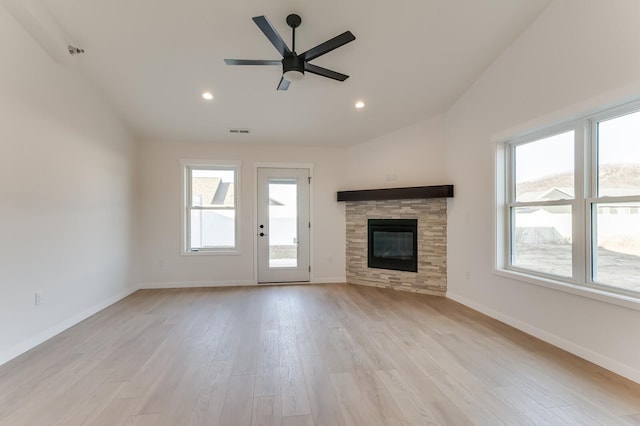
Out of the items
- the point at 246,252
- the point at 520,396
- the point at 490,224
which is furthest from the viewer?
the point at 246,252

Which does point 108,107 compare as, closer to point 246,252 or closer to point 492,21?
point 246,252

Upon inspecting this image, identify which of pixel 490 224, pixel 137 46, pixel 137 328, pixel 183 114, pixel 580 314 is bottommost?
pixel 137 328

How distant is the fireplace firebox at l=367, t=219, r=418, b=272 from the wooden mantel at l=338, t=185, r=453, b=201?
44 cm

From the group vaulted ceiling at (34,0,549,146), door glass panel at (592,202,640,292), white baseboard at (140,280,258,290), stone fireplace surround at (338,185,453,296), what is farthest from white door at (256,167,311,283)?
door glass panel at (592,202,640,292)

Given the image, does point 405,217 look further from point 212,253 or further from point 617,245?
point 212,253

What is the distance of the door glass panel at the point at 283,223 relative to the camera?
205 inches

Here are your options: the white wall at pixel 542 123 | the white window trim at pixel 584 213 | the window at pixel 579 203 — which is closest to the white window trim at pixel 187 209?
the white wall at pixel 542 123

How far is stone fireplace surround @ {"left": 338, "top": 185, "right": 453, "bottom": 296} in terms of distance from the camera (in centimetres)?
437

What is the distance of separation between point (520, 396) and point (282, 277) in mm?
3866

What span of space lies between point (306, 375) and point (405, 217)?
10.4ft

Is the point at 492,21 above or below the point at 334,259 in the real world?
above

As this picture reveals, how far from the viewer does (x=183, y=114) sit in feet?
13.6

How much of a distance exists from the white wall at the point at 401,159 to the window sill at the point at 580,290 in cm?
174

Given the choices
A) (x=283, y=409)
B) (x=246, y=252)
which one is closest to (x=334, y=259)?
(x=246, y=252)
